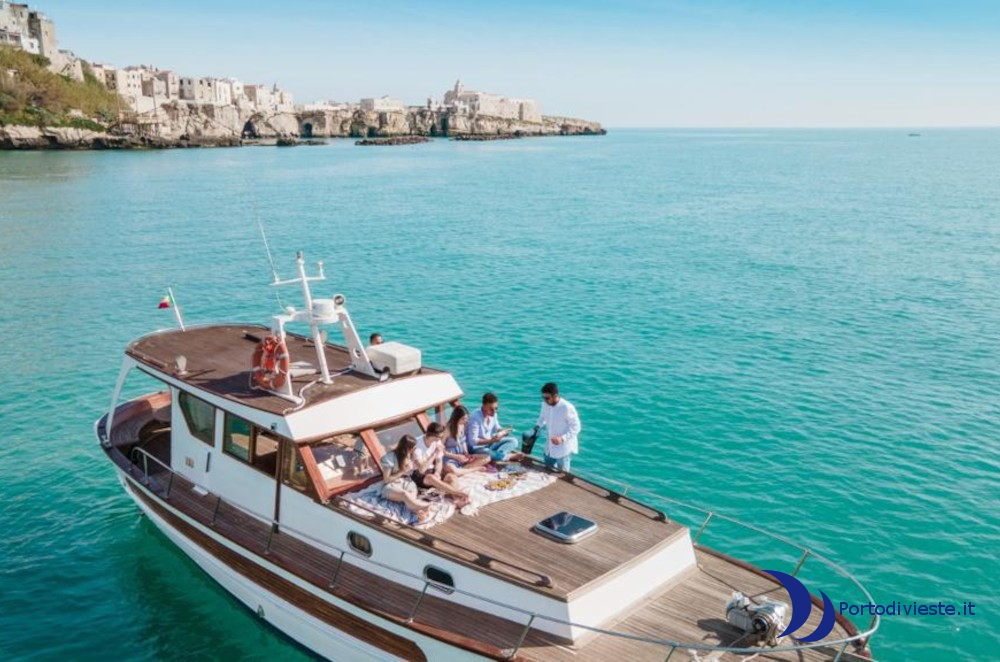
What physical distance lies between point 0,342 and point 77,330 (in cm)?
252

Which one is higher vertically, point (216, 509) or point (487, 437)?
point (487, 437)

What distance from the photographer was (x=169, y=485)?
13.3 metres

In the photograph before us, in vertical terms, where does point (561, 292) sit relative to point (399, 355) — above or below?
below

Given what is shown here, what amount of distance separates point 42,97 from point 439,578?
15037 cm

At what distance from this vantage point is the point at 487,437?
12680 mm

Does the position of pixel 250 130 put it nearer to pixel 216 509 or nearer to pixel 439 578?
pixel 216 509

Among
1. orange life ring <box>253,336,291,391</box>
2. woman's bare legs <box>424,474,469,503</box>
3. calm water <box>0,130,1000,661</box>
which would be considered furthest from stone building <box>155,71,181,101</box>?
woman's bare legs <box>424,474,469,503</box>

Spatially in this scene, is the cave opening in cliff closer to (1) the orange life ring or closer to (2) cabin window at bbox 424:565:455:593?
(1) the orange life ring

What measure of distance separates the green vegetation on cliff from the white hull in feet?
429

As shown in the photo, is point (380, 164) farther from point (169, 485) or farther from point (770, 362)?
point (169, 485)

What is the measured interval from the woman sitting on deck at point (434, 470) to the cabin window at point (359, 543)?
3.62ft

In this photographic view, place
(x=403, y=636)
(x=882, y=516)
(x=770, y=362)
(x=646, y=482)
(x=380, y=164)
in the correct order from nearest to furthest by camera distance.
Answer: (x=403, y=636) → (x=882, y=516) → (x=646, y=482) → (x=770, y=362) → (x=380, y=164)

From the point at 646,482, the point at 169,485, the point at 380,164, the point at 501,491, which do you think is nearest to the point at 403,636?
the point at 501,491

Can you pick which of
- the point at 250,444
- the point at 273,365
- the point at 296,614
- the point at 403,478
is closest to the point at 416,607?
the point at 403,478
